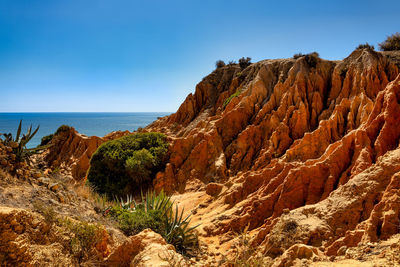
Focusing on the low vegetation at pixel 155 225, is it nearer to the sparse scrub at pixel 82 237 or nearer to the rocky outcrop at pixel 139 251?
the sparse scrub at pixel 82 237

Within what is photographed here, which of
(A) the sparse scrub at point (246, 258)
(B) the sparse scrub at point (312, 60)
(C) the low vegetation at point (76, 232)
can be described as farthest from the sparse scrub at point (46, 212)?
(B) the sparse scrub at point (312, 60)

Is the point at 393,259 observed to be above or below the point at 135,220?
above

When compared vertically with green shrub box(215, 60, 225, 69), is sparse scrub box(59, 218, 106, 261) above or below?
below

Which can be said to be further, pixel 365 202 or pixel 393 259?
pixel 365 202

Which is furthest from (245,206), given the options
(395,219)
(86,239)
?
(86,239)

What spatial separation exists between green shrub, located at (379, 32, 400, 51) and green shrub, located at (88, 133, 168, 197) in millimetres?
21954

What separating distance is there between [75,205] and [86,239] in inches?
88.8

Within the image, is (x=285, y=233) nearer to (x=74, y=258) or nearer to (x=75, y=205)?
(x=74, y=258)

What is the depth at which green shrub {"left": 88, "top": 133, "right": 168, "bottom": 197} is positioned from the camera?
59.7 feet

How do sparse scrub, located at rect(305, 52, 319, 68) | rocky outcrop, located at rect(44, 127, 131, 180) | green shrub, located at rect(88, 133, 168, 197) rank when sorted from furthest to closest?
rocky outcrop, located at rect(44, 127, 131, 180) → sparse scrub, located at rect(305, 52, 319, 68) → green shrub, located at rect(88, 133, 168, 197)

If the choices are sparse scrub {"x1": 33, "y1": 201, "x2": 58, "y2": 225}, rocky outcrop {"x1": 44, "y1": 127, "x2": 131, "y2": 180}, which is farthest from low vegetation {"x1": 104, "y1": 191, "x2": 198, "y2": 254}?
rocky outcrop {"x1": 44, "y1": 127, "x2": 131, "y2": 180}

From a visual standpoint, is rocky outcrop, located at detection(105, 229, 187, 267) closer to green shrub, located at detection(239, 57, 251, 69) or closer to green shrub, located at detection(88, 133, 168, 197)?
green shrub, located at detection(88, 133, 168, 197)

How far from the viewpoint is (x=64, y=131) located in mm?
32250

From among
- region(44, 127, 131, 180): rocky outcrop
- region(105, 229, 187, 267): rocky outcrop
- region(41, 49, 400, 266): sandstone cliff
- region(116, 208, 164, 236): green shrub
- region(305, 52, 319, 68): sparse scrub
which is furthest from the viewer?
region(44, 127, 131, 180): rocky outcrop
